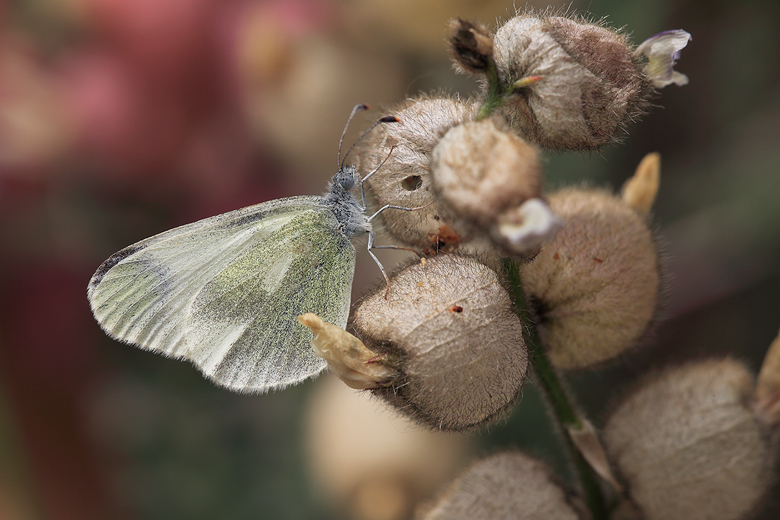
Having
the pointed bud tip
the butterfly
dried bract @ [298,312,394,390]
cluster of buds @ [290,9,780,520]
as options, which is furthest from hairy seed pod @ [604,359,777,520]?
the butterfly

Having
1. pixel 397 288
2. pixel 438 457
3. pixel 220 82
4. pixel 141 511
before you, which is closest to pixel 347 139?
pixel 220 82

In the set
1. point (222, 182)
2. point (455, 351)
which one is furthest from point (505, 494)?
point (222, 182)

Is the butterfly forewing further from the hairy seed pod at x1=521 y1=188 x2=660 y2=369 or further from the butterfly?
the hairy seed pod at x1=521 y1=188 x2=660 y2=369

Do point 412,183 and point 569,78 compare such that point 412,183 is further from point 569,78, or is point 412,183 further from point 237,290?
point 237,290

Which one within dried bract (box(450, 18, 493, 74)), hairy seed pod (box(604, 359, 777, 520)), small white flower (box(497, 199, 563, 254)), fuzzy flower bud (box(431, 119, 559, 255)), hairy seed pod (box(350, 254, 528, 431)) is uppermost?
dried bract (box(450, 18, 493, 74))

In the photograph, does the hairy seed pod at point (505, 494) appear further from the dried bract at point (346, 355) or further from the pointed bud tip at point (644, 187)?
the pointed bud tip at point (644, 187)

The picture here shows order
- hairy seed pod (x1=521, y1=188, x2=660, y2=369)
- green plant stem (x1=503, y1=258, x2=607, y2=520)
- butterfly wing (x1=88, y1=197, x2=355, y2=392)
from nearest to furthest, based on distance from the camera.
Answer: green plant stem (x1=503, y1=258, x2=607, y2=520)
hairy seed pod (x1=521, y1=188, x2=660, y2=369)
butterfly wing (x1=88, y1=197, x2=355, y2=392)

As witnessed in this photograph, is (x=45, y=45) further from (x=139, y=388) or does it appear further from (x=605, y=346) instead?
(x=605, y=346)

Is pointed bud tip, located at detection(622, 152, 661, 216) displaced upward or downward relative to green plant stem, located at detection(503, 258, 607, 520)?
upward
